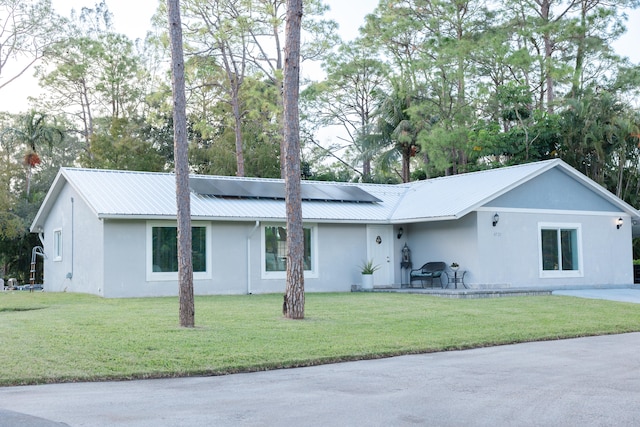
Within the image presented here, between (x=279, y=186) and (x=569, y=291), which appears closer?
(x=569, y=291)

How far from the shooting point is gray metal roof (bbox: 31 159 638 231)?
694 inches

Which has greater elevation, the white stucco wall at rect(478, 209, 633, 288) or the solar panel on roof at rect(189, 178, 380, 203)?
the solar panel on roof at rect(189, 178, 380, 203)

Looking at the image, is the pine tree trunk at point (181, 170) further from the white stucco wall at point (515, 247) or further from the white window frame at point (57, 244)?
the white window frame at point (57, 244)

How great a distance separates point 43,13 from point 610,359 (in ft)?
101

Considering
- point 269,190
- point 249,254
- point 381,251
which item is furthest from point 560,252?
point 249,254

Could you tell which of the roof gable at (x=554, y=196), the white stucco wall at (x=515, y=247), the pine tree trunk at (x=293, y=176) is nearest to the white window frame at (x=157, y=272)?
the pine tree trunk at (x=293, y=176)

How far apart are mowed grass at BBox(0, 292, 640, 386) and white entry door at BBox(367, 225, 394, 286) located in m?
4.20

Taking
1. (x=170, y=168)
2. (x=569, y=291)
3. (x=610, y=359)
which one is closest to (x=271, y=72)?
(x=170, y=168)

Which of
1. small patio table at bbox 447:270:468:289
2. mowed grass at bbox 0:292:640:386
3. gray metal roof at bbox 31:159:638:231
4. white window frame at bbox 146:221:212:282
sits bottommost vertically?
mowed grass at bbox 0:292:640:386

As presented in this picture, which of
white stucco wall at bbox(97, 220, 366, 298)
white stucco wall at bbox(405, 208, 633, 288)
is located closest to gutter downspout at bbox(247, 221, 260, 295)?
white stucco wall at bbox(97, 220, 366, 298)

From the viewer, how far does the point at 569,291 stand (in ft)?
62.2

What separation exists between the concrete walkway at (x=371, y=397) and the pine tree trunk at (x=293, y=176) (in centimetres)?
374

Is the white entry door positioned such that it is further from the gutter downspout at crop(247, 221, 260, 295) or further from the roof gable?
the gutter downspout at crop(247, 221, 260, 295)

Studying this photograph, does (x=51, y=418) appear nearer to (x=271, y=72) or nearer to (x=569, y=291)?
(x=569, y=291)
